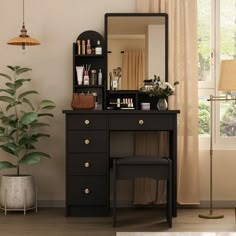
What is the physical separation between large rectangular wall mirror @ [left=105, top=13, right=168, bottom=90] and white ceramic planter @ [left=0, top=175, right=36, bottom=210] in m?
1.18

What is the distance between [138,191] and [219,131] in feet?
3.15

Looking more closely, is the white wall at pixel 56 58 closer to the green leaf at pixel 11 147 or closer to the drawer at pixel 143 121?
the green leaf at pixel 11 147

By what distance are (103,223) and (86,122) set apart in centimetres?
88

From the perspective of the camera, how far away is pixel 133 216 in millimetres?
5668

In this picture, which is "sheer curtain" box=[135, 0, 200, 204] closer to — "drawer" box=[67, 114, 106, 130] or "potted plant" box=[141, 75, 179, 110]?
"potted plant" box=[141, 75, 179, 110]

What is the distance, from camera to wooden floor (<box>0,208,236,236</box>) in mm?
5031

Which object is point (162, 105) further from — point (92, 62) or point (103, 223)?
point (103, 223)

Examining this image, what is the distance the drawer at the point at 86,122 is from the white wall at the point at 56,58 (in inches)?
20.6

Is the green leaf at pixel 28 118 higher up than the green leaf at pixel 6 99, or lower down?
lower down

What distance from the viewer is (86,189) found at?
223 inches

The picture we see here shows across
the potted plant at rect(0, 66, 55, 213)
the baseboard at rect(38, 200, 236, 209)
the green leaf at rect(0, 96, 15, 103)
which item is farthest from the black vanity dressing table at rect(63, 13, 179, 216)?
the green leaf at rect(0, 96, 15, 103)

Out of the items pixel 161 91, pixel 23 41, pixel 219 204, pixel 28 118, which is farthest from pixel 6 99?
pixel 219 204

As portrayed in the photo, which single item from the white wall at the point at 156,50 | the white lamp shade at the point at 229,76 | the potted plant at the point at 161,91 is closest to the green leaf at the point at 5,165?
the potted plant at the point at 161,91

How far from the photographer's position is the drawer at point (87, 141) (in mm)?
5648
